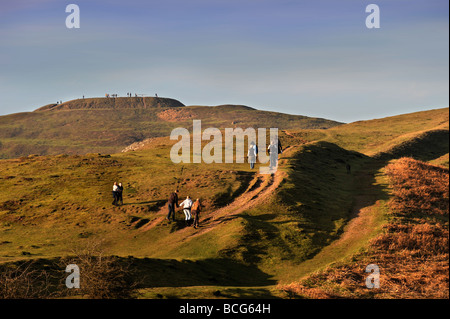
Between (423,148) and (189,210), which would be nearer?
(189,210)

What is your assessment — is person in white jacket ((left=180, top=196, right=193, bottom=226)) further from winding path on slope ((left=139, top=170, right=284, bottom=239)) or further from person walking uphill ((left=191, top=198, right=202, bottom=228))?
winding path on slope ((left=139, top=170, right=284, bottom=239))

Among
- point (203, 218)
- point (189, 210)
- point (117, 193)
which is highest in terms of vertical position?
Answer: point (117, 193)

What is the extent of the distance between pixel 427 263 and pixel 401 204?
39.5 ft

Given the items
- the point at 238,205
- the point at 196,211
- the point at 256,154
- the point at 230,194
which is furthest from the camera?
the point at 256,154

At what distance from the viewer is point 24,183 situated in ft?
163

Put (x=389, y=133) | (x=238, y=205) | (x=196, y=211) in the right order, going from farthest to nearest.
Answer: (x=389, y=133) → (x=238, y=205) → (x=196, y=211)

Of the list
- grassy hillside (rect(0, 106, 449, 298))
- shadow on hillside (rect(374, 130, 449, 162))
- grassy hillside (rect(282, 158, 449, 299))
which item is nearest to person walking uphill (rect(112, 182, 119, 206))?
grassy hillside (rect(0, 106, 449, 298))

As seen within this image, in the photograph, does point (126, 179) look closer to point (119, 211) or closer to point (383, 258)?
point (119, 211)

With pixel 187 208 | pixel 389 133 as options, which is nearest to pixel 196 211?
pixel 187 208

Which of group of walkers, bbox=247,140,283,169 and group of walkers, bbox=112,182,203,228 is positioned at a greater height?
group of walkers, bbox=247,140,283,169

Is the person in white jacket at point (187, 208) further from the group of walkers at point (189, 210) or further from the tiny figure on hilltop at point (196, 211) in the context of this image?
the tiny figure on hilltop at point (196, 211)

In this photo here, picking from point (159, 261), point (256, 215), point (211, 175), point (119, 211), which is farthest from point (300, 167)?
point (159, 261)

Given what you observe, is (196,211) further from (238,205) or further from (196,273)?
(196,273)

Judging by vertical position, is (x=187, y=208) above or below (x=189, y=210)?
above
